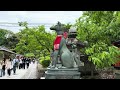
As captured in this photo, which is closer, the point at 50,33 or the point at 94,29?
the point at 94,29

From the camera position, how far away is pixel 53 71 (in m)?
8.15

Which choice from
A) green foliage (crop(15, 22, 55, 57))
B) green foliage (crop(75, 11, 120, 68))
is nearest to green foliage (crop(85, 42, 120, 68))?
green foliage (crop(75, 11, 120, 68))

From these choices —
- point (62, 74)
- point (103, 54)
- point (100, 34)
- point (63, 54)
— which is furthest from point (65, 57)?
point (100, 34)

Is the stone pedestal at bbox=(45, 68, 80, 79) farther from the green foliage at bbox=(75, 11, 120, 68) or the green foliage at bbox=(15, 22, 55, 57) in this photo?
the green foliage at bbox=(15, 22, 55, 57)

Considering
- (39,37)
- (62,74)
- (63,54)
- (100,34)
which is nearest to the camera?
(62,74)

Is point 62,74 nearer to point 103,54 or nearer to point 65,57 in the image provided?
point 65,57

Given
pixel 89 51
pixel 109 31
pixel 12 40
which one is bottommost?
pixel 89 51
